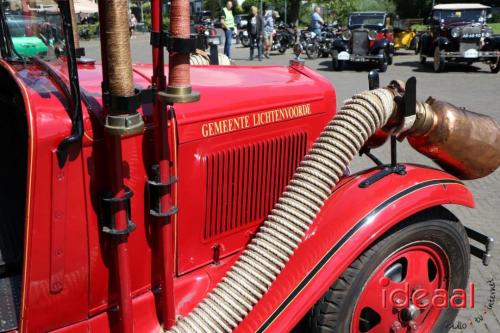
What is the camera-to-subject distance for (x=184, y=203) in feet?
6.91

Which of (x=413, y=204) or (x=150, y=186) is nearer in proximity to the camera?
(x=150, y=186)

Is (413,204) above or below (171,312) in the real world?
above

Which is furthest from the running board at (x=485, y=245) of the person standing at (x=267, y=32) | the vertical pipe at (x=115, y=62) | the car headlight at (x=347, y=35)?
the person standing at (x=267, y=32)

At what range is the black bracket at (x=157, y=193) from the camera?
180 centimetres

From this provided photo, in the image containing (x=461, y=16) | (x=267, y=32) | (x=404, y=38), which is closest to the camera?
(x=461, y=16)

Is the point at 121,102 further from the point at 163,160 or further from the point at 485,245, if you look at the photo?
the point at 485,245

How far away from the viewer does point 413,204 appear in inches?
87.9

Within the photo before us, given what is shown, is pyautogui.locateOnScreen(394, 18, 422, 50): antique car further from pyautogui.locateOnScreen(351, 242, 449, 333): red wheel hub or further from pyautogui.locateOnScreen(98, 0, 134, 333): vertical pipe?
pyautogui.locateOnScreen(98, 0, 134, 333): vertical pipe

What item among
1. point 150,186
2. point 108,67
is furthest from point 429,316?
point 108,67

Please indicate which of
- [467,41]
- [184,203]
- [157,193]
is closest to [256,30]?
[467,41]

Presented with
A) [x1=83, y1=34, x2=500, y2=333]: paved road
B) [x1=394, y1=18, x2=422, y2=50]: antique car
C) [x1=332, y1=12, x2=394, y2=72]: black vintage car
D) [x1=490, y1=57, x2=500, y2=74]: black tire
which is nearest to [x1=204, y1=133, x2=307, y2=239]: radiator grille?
[x1=83, y1=34, x2=500, y2=333]: paved road

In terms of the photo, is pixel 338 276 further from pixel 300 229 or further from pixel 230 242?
pixel 230 242

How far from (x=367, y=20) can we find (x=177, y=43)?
52.1 ft

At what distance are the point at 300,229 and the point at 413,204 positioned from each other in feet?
1.79
